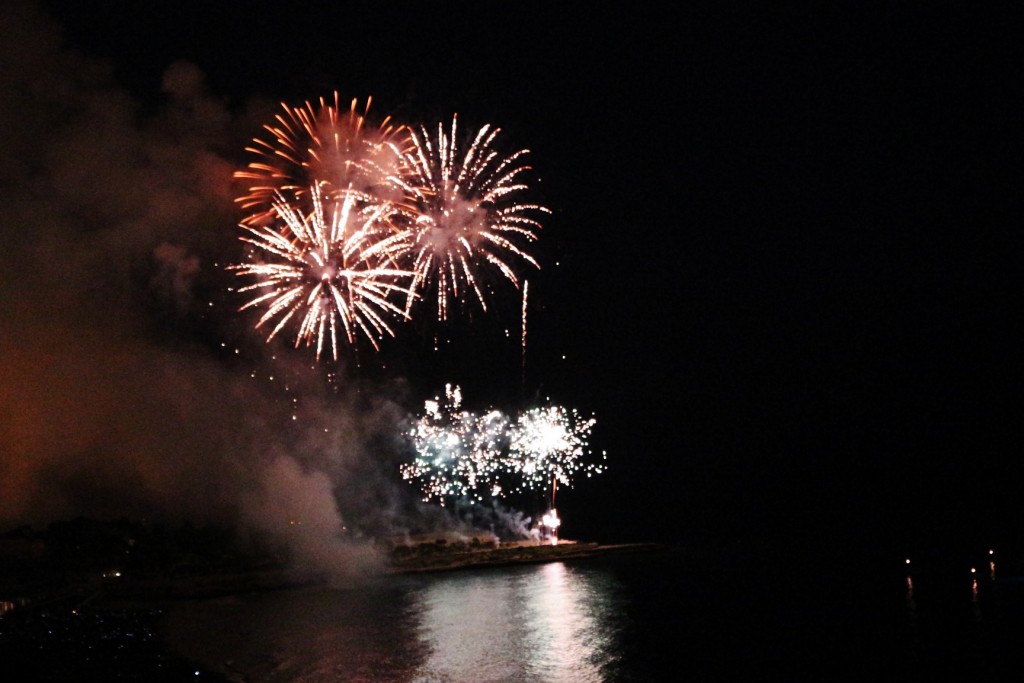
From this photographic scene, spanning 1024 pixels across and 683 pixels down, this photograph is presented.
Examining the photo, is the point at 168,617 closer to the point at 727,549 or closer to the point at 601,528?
the point at 727,549

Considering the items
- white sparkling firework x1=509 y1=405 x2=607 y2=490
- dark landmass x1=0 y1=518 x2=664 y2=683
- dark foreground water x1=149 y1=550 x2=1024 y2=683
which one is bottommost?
dark foreground water x1=149 y1=550 x2=1024 y2=683

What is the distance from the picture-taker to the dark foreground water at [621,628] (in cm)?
1245

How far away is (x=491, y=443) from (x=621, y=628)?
18341mm

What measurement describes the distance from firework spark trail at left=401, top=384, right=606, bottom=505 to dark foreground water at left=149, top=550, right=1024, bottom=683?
773 centimetres

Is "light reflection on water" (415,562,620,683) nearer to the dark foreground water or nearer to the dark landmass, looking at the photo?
the dark foreground water

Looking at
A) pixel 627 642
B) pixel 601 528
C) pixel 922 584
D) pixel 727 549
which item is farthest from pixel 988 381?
pixel 627 642

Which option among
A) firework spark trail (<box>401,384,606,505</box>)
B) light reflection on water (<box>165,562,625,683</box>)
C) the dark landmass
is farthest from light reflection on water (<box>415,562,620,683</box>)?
firework spark trail (<box>401,384,606,505</box>)

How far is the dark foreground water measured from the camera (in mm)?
12445

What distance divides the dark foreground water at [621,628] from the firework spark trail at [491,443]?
7730 mm

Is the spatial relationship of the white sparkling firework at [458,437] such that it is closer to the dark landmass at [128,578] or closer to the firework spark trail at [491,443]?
the firework spark trail at [491,443]

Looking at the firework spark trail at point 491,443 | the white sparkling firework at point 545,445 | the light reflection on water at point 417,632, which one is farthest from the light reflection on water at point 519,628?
the firework spark trail at point 491,443

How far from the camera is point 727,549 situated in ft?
110

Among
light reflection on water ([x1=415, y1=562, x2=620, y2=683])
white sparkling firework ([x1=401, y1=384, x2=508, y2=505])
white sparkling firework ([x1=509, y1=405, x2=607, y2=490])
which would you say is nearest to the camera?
light reflection on water ([x1=415, y1=562, x2=620, y2=683])

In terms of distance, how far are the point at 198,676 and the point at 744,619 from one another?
10149 millimetres
